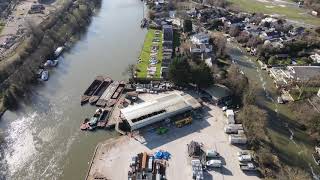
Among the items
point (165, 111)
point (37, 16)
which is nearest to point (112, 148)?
point (165, 111)

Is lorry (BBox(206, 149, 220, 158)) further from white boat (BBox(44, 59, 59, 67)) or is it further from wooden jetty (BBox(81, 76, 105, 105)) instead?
white boat (BBox(44, 59, 59, 67))

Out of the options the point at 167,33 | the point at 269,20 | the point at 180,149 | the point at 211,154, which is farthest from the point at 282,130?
the point at 269,20

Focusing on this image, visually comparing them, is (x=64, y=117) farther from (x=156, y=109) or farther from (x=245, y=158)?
(x=245, y=158)

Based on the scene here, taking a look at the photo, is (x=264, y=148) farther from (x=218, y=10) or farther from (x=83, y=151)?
(x=218, y=10)

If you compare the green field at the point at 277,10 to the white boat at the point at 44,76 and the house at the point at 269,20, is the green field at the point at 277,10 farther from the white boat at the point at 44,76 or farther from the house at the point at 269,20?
the white boat at the point at 44,76

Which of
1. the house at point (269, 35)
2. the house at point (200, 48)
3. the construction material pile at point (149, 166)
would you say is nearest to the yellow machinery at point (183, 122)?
the construction material pile at point (149, 166)
